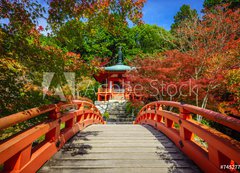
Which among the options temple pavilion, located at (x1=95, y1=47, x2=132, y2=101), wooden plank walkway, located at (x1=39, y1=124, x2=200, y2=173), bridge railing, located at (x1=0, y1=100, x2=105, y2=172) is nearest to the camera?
bridge railing, located at (x1=0, y1=100, x2=105, y2=172)

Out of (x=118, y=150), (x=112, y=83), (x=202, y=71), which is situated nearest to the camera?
(x=118, y=150)

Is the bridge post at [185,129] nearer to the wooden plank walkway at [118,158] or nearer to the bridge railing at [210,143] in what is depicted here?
the bridge railing at [210,143]

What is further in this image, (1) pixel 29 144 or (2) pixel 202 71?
(2) pixel 202 71

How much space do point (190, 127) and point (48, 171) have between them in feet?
7.70

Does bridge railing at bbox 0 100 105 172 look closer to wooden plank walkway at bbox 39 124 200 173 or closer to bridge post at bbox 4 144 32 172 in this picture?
bridge post at bbox 4 144 32 172

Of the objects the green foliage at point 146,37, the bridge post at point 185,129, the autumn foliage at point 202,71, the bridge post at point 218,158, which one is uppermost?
the green foliage at point 146,37

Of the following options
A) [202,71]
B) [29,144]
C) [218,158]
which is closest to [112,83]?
[202,71]

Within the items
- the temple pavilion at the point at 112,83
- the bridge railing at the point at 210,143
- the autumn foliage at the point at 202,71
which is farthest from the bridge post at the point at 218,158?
the temple pavilion at the point at 112,83

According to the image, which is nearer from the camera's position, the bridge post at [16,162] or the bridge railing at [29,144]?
the bridge railing at [29,144]

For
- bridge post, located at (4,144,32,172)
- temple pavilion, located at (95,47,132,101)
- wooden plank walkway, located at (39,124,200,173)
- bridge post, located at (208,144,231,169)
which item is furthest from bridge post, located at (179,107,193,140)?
temple pavilion, located at (95,47,132,101)

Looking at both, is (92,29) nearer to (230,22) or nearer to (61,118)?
(61,118)

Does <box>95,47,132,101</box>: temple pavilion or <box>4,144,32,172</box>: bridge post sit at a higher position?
<box>95,47,132,101</box>: temple pavilion

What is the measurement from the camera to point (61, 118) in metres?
3.35

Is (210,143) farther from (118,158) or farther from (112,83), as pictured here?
(112,83)
